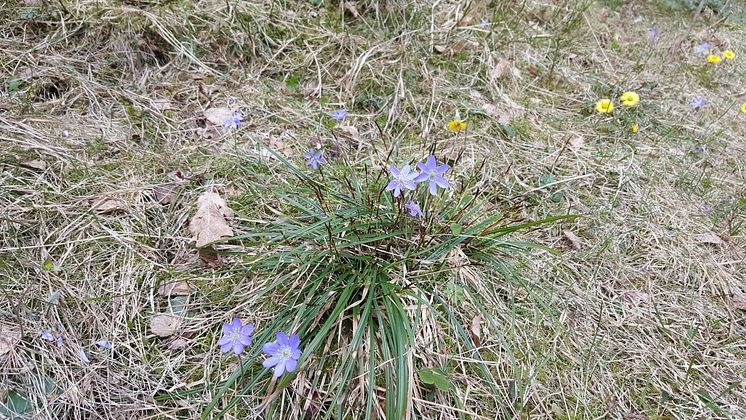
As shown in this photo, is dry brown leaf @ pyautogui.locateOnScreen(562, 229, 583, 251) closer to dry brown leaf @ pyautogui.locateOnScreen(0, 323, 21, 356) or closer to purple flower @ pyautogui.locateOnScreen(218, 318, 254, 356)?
purple flower @ pyautogui.locateOnScreen(218, 318, 254, 356)

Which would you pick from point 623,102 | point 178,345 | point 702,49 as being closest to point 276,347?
point 178,345

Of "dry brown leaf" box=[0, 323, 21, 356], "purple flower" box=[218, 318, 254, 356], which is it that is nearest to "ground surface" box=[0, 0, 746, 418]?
"dry brown leaf" box=[0, 323, 21, 356]

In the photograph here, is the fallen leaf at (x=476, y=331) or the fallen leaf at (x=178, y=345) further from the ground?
the fallen leaf at (x=476, y=331)

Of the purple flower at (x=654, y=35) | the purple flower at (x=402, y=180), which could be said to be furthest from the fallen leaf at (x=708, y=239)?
the purple flower at (x=654, y=35)

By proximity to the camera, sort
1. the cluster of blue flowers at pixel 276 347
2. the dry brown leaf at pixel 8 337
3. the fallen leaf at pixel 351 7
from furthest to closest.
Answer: the fallen leaf at pixel 351 7
the dry brown leaf at pixel 8 337
the cluster of blue flowers at pixel 276 347

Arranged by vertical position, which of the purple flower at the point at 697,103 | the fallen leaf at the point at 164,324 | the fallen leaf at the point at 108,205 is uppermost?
the purple flower at the point at 697,103

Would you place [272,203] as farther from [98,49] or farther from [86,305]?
[98,49]

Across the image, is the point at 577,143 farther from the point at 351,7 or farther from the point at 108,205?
the point at 108,205

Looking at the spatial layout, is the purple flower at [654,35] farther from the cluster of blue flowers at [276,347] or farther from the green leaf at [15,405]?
the green leaf at [15,405]
